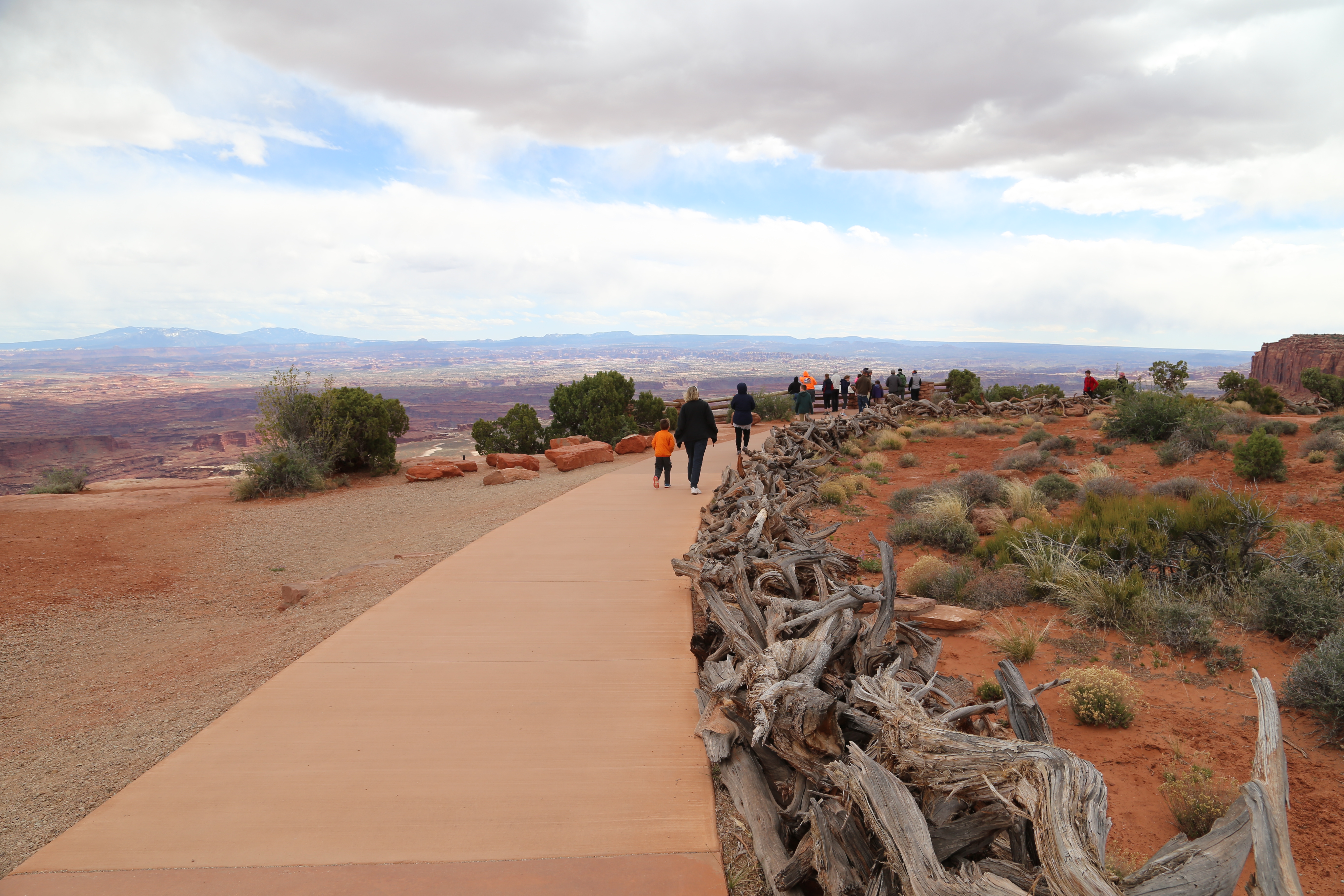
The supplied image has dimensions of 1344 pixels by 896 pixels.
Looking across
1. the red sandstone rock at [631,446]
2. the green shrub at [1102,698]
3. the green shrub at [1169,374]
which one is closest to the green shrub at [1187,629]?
the green shrub at [1102,698]

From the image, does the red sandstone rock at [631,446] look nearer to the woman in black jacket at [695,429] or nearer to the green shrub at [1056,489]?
the woman in black jacket at [695,429]

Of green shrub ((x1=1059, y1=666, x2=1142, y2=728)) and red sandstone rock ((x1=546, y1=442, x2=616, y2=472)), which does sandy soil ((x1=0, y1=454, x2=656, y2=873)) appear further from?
green shrub ((x1=1059, y1=666, x2=1142, y2=728))

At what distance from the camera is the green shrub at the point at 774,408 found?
29.1 metres

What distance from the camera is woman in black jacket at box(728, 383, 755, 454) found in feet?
47.0

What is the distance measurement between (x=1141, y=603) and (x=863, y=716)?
14.7 ft

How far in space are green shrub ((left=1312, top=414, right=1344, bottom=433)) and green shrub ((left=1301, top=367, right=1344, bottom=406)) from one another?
1243 centimetres

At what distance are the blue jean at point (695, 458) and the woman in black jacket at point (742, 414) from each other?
2.35 metres

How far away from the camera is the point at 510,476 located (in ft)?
55.2

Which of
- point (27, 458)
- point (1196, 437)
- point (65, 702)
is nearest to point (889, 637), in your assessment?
point (65, 702)

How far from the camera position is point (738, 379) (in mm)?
118750

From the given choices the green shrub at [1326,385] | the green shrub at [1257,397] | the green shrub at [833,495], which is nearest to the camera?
the green shrub at [833,495]

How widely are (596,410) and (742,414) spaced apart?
39.1 feet

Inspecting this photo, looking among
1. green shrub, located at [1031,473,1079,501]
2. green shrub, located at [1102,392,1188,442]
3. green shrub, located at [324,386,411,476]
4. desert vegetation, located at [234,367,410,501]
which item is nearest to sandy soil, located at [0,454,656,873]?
desert vegetation, located at [234,367,410,501]

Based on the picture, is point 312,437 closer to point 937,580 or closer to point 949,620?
point 937,580
